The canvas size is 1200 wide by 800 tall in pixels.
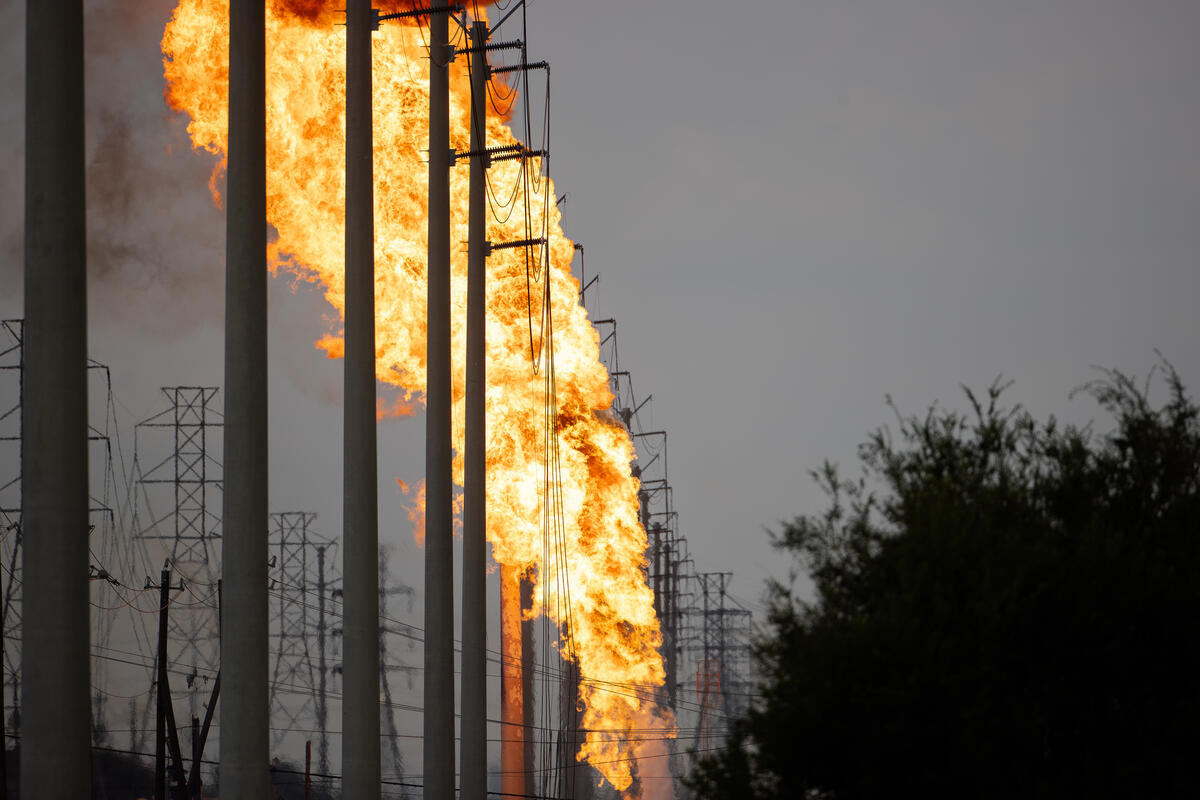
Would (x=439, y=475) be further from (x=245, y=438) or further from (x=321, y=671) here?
(x=321, y=671)

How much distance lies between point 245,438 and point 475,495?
1697 cm

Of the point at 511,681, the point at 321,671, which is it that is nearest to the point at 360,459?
the point at 511,681

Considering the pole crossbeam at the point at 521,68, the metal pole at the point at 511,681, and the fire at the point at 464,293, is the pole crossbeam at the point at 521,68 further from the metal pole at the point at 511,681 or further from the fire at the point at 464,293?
the metal pole at the point at 511,681

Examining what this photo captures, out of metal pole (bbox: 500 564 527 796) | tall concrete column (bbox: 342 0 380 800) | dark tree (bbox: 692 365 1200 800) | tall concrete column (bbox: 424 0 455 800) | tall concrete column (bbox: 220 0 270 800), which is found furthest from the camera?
metal pole (bbox: 500 564 527 796)

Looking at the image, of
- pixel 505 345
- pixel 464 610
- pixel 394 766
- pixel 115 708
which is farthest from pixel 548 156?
pixel 394 766

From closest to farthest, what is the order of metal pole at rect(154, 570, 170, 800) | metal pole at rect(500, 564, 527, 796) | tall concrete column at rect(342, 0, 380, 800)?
tall concrete column at rect(342, 0, 380, 800)
metal pole at rect(154, 570, 170, 800)
metal pole at rect(500, 564, 527, 796)

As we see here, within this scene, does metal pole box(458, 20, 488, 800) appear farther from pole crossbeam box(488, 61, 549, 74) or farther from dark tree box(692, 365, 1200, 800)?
dark tree box(692, 365, 1200, 800)

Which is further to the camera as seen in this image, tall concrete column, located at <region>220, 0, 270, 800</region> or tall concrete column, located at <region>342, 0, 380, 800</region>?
tall concrete column, located at <region>342, 0, 380, 800</region>

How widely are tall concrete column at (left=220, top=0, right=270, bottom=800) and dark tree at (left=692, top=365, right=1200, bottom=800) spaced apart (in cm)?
796

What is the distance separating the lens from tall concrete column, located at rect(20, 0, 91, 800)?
48.1 ft

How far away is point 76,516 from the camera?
49.0 feet

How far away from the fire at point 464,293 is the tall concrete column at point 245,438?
1216 cm

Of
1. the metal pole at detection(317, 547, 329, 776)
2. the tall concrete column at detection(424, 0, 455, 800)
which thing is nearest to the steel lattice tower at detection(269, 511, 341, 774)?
the metal pole at detection(317, 547, 329, 776)

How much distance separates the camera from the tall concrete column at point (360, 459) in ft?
82.0
